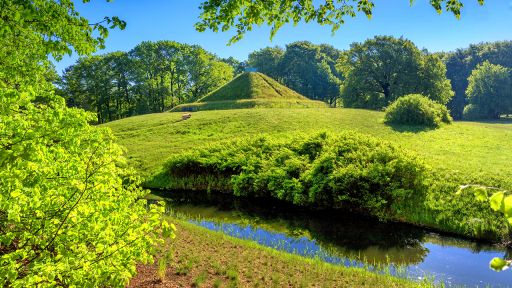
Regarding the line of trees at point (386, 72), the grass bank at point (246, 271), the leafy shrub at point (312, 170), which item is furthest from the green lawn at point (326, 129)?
the line of trees at point (386, 72)

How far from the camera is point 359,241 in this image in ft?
62.1

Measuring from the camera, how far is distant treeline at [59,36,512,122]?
71.6 meters

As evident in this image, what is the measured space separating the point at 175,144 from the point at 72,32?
30.6 metres

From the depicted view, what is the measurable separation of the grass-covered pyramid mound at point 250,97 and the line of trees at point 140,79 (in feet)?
66.5

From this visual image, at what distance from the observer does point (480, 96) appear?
90.4m

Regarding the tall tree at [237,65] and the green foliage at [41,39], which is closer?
the green foliage at [41,39]

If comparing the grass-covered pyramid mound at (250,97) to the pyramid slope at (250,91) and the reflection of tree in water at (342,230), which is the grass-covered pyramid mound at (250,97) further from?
the reflection of tree in water at (342,230)

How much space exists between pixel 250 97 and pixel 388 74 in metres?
27.6

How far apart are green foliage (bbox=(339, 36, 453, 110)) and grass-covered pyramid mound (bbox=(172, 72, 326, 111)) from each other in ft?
30.9

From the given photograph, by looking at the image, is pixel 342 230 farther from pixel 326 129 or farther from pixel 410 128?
pixel 410 128

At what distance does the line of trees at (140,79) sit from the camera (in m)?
86.5

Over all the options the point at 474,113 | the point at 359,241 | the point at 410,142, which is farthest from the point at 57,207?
the point at 474,113

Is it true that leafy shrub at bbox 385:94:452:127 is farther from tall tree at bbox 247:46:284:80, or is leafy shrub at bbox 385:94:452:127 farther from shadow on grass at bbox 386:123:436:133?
tall tree at bbox 247:46:284:80

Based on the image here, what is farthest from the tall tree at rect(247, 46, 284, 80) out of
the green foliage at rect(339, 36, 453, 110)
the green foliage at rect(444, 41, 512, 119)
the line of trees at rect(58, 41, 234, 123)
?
the green foliage at rect(444, 41, 512, 119)
